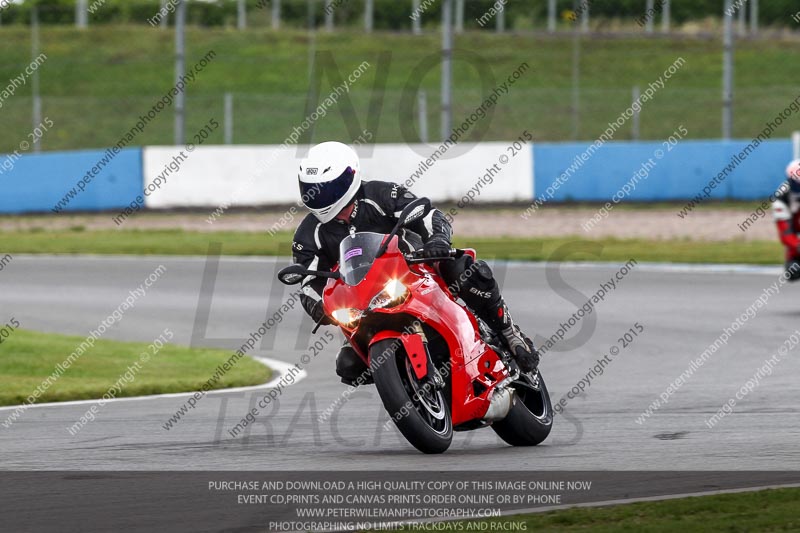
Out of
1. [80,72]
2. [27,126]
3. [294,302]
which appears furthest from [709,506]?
[80,72]

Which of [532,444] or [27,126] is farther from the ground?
[532,444]

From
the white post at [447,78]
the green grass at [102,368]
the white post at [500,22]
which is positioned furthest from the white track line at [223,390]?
the white post at [500,22]

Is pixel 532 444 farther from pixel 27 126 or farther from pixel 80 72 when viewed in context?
pixel 80 72

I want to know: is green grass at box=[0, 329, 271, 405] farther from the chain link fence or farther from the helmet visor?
the chain link fence

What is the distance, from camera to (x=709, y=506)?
6152mm

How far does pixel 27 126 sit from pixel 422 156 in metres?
13.5

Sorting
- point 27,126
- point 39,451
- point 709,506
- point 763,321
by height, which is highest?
point 709,506

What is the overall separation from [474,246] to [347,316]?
51.2ft

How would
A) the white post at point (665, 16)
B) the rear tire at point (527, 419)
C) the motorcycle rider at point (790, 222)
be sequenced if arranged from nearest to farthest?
the rear tire at point (527, 419)
the motorcycle rider at point (790, 222)
the white post at point (665, 16)

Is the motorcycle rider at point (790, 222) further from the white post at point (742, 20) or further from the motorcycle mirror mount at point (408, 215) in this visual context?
the white post at point (742, 20)

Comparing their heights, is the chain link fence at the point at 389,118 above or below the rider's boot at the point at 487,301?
below

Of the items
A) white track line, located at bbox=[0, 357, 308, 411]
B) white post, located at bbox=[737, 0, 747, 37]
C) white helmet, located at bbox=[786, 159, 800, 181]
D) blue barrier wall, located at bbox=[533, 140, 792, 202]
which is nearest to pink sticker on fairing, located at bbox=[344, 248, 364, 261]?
white track line, located at bbox=[0, 357, 308, 411]

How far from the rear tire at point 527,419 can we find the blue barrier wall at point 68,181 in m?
20.6

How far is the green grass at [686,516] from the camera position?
227 inches
